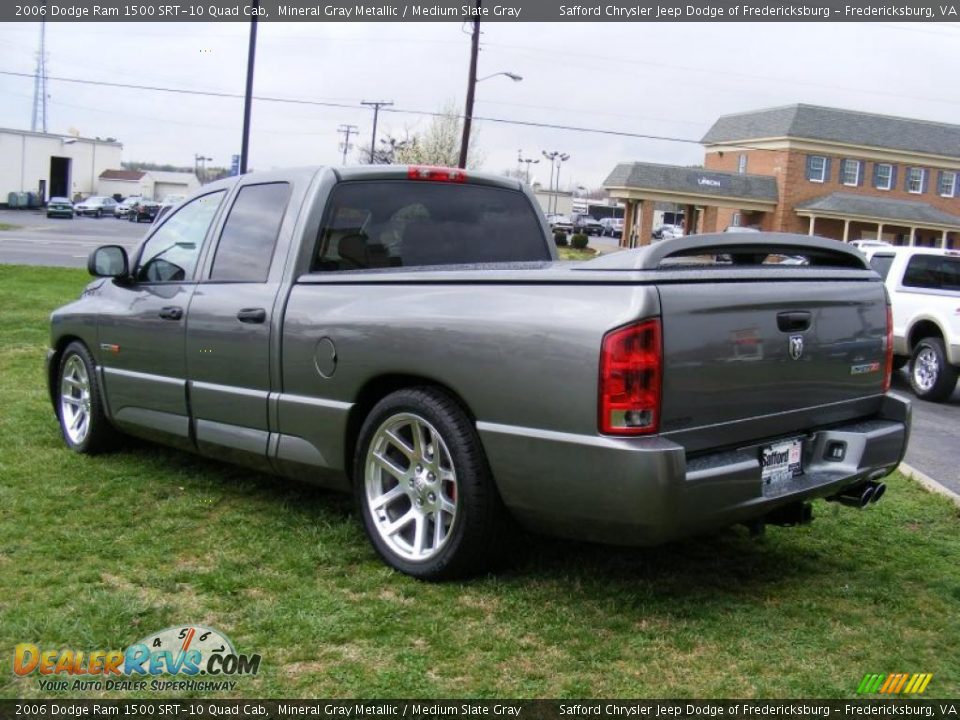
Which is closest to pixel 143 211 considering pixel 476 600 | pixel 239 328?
pixel 239 328

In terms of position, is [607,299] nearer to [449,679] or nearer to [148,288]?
[449,679]

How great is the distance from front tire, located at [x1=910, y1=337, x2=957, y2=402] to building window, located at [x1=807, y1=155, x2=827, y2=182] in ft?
160

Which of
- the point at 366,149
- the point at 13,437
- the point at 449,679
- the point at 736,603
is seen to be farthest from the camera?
the point at 366,149

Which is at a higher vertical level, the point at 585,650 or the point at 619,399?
the point at 619,399

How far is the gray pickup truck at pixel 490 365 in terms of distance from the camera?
3.71m

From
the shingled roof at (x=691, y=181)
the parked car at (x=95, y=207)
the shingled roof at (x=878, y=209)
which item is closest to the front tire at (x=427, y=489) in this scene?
the shingled roof at (x=691, y=181)

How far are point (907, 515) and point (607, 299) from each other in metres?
3.06

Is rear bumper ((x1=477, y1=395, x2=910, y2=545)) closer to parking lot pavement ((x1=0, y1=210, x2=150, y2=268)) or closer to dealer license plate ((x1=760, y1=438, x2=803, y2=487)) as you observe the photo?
dealer license plate ((x1=760, y1=438, x2=803, y2=487))

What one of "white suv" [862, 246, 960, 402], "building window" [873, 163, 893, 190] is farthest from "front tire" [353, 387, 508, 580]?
"building window" [873, 163, 893, 190]

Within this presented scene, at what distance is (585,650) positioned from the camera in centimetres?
370

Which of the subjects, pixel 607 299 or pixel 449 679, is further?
pixel 607 299

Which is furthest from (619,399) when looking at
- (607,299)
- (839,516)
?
(839,516)

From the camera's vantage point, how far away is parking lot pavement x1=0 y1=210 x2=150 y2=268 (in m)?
27.1

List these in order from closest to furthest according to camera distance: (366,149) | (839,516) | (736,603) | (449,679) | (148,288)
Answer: (449,679) < (736,603) < (839,516) < (148,288) < (366,149)
